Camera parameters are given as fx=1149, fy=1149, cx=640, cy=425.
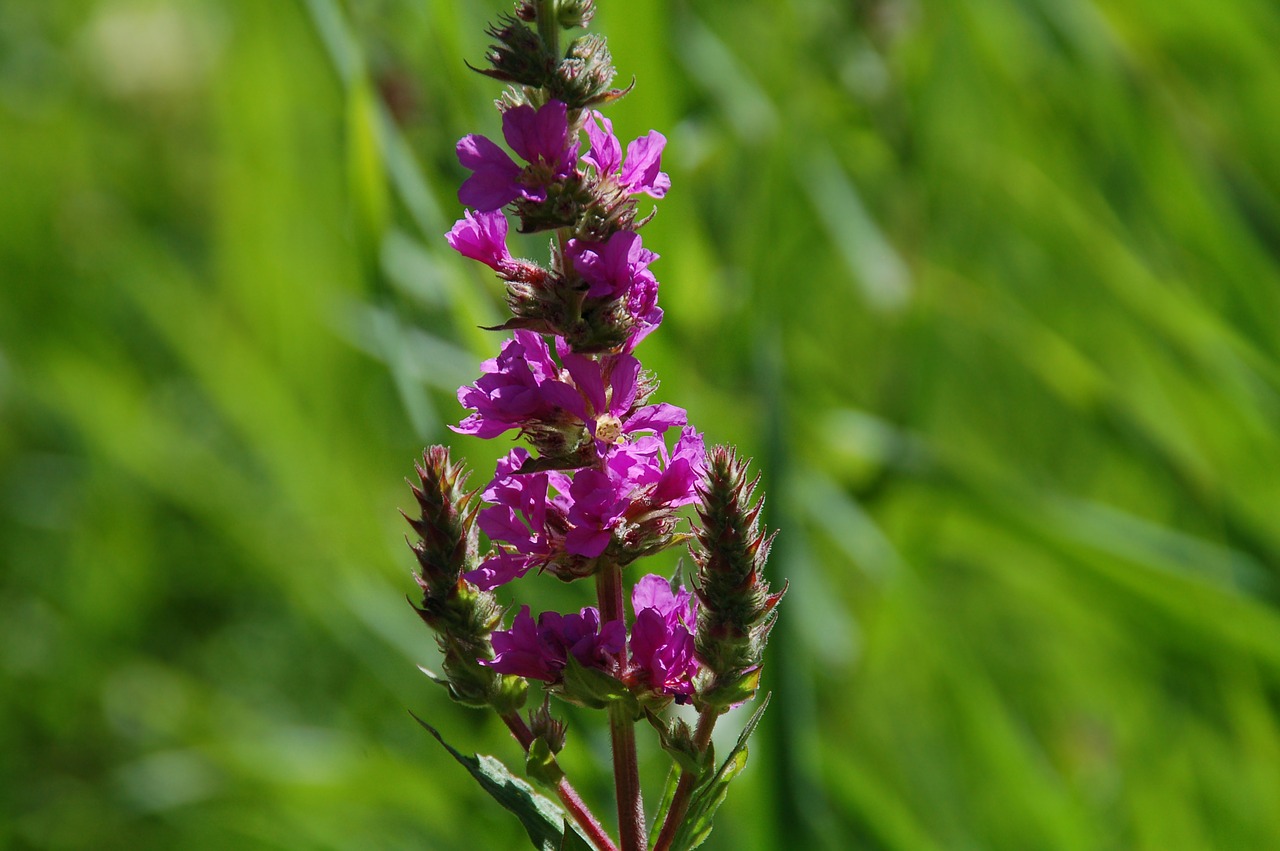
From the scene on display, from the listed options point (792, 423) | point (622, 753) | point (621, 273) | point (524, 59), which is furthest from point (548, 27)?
point (792, 423)

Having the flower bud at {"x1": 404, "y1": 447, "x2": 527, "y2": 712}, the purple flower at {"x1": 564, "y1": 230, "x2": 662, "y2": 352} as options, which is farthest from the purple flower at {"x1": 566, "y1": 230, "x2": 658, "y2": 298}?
the flower bud at {"x1": 404, "y1": 447, "x2": 527, "y2": 712}

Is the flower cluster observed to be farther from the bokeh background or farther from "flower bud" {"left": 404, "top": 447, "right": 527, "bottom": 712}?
the bokeh background

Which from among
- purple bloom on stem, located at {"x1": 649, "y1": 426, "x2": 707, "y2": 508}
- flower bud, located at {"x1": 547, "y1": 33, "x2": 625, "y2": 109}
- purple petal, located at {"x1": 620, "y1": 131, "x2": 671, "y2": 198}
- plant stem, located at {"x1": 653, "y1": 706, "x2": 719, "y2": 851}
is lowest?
plant stem, located at {"x1": 653, "y1": 706, "x2": 719, "y2": 851}

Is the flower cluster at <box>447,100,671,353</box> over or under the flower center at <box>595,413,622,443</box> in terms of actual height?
over

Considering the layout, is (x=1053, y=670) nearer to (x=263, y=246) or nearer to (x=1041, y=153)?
(x=1041, y=153)

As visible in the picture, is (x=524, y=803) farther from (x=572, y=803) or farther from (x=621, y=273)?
(x=621, y=273)

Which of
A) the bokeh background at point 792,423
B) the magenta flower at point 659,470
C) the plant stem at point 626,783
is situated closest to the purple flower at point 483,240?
the magenta flower at point 659,470

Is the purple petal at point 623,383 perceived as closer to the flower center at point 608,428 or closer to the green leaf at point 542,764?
the flower center at point 608,428

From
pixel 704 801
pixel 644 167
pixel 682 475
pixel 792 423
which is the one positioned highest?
pixel 792 423
